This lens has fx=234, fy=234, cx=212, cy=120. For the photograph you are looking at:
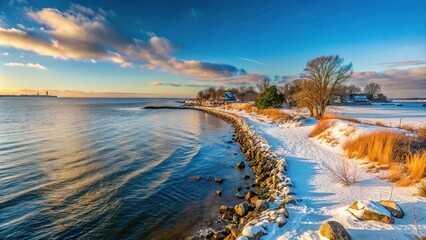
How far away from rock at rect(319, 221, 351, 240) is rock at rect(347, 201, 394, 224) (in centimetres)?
124

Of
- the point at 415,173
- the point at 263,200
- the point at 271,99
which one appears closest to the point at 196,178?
the point at 263,200

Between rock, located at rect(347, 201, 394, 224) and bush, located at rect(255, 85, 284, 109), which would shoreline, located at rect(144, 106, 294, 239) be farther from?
bush, located at rect(255, 85, 284, 109)

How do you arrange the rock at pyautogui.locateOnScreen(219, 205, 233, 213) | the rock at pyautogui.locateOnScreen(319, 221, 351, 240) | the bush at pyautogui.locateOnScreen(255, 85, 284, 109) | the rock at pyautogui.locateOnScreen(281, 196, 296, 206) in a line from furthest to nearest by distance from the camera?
the bush at pyautogui.locateOnScreen(255, 85, 284, 109) < the rock at pyautogui.locateOnScreen(219, 205, 233, 213) < the rock at pyautogui.locateOnScreen(281, 196, 296, 206) < the rock at pyautogui.locateOnScreen(319, 221, 351, 240)

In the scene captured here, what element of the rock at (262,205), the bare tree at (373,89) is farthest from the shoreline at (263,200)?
the bare tree at (373,89)

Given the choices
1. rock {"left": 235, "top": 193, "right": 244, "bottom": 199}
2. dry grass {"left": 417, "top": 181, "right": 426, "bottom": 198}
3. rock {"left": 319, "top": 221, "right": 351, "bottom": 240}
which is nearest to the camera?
rock {"left": 319, "top": 221, "right": 351, "bottom": 240}

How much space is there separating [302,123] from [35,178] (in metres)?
24.8

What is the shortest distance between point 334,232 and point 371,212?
5.31ft

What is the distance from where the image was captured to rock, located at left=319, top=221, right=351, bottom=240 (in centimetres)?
513

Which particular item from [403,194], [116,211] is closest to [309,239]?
[403,194]

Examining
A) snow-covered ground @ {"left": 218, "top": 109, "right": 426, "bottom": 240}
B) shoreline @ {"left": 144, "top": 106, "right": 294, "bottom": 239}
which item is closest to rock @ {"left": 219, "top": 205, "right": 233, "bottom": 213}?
shoreline @ {"left": 144, "top": 106, "right": 294, "bottom": 239}

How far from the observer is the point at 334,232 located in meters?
5.19

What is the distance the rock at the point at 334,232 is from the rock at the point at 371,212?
1.24 m

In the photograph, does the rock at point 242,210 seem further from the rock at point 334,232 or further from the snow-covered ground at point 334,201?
the rock at point 334,232

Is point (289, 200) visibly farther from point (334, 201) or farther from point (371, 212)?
point (371, 212)
